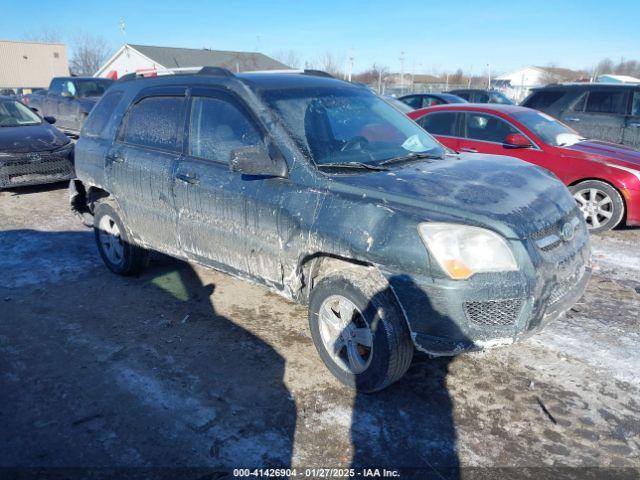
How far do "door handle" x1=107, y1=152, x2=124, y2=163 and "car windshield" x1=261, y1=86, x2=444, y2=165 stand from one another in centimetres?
175

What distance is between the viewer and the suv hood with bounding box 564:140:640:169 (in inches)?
242

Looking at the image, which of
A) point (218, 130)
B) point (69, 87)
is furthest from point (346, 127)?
point (69, 87)

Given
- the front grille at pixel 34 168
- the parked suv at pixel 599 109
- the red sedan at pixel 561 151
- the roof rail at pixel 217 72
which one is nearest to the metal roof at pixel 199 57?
the front grille at pixel 34 168

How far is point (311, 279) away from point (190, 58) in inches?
1431

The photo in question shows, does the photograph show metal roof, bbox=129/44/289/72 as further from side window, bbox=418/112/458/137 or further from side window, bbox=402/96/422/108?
side window, bbox=418/112/458/137

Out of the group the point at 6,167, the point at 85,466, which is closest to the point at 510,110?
the point at 85,466

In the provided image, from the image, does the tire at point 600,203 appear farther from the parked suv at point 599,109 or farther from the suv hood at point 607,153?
the parked suv at point 599,109

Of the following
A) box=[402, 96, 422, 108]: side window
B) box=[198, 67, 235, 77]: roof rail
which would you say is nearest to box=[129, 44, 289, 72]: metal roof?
box=[402, 96, 422, 108]: side window

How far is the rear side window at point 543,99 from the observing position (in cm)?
934

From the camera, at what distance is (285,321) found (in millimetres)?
4129

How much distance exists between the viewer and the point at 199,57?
35500mm

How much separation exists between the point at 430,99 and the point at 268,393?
528 inches

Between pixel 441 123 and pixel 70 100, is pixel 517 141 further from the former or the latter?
pixel 70 100

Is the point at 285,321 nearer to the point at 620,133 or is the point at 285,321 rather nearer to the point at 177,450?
the point at 177,450
